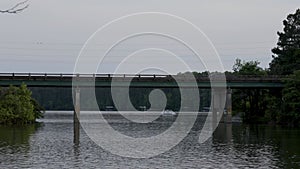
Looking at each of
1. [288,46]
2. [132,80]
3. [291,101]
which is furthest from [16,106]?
[288,46]

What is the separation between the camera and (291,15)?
4710 inches

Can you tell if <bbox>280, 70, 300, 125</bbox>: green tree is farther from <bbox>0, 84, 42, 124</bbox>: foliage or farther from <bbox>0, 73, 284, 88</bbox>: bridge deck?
<bbox>0, 84, 42, 124</bbox>: foliage

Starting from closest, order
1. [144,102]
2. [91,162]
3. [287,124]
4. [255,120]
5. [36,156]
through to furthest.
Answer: [91,162] < [36,156] < [287,124] < [255,120] < [144,102]

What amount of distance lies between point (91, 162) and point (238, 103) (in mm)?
89071

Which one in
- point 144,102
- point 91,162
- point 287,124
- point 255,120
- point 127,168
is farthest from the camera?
point 144,102

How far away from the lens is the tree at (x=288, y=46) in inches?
4545

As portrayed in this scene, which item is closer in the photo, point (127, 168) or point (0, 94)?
point (127, 168)

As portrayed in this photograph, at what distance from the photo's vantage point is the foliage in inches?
3887

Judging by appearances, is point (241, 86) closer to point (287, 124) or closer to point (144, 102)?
point (287, 124)

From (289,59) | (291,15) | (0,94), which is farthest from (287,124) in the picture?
(0,94)

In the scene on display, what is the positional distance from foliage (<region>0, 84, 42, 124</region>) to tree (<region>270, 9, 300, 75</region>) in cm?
5162

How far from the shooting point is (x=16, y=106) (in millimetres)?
99500

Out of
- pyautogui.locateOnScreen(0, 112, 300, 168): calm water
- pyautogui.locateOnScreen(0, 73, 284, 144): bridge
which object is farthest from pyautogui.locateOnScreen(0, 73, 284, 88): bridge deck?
pyautogui.locateOnScreen(0, 112, 300, 168): calm water

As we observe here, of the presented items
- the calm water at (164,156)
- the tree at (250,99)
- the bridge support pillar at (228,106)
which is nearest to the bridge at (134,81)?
the bridge support pillar at (228,106)
